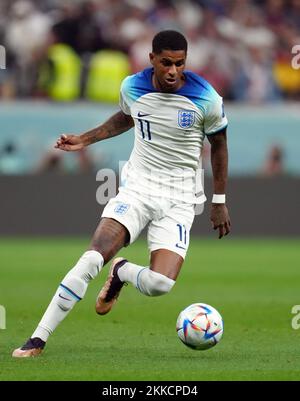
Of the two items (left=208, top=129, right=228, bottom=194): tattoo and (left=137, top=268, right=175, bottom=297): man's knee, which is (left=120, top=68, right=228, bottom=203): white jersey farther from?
(left=137, top=268, right=175, bottom=297): man's knee

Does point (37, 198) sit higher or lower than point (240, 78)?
lower

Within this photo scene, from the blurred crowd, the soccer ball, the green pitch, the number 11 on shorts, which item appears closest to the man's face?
the number 11 on shorts

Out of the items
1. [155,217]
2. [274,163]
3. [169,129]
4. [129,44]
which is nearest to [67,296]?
[155,217]

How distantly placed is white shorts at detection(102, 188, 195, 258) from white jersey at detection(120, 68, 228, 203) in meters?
0.08

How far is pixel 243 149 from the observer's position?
2339cm

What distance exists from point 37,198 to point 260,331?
36.5ft

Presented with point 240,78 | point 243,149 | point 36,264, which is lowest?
point 36,264

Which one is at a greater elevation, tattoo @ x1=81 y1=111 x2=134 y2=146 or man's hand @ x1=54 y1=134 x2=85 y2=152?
tattoo @ x1=81 y1=111 x2=134 y2=146

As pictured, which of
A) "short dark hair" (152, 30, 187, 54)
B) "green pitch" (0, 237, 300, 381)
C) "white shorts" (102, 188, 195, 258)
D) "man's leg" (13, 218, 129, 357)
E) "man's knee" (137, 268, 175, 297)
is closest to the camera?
"green pitch" (0, 237, 300, 381)

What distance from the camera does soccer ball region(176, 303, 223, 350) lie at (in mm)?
9023

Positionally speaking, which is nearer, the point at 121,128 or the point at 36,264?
the point at 121,128
